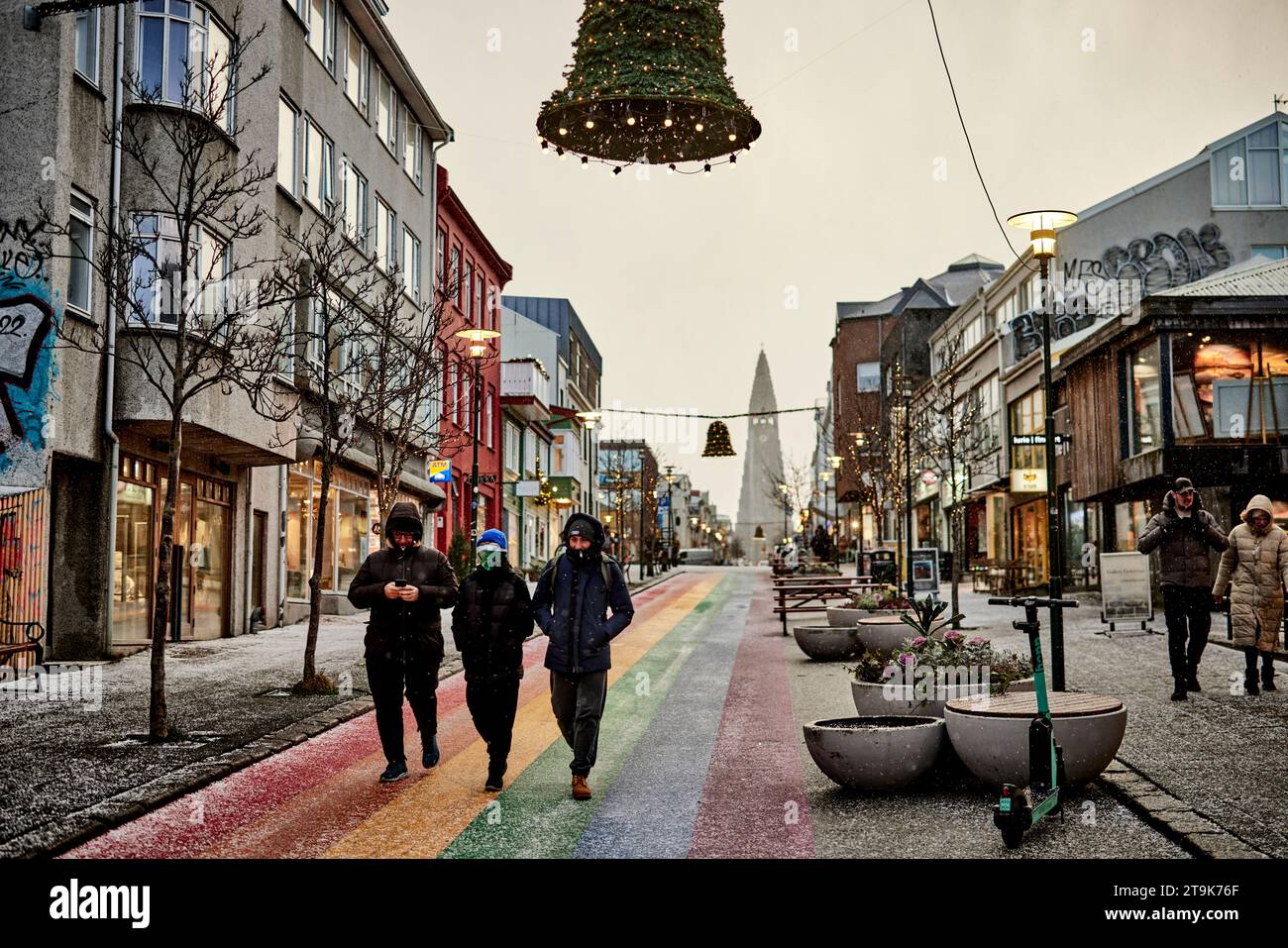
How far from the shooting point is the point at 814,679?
50.5 ft

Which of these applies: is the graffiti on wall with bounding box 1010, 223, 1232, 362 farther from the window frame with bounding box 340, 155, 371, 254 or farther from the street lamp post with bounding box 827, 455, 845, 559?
the window frame with bounding box 340, 155, 371, 254

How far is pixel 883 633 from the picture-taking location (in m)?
16.6

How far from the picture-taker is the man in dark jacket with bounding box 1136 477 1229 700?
1222 cm

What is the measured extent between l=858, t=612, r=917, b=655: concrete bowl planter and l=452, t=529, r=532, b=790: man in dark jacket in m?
8.42

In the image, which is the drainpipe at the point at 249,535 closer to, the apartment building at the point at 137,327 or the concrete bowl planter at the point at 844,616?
the apartment building at the point at 137,327

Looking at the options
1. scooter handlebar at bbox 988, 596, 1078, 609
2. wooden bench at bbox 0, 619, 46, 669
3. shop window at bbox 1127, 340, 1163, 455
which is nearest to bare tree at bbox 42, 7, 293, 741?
wooden bench at bbox 0, 619, 46, 669

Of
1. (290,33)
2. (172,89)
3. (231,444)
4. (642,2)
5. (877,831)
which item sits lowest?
(877,831)

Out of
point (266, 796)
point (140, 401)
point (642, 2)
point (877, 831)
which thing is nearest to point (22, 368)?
point (140, 401)

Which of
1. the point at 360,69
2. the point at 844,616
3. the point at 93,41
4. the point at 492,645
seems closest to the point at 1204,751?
the point at 492,645

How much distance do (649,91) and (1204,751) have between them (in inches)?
250

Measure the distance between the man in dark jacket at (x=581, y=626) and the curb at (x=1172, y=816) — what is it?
337 centimetres

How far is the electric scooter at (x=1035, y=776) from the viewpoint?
22.4 ft

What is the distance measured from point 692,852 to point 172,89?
15.1m

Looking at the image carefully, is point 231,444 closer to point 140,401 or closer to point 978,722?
point 140,401
